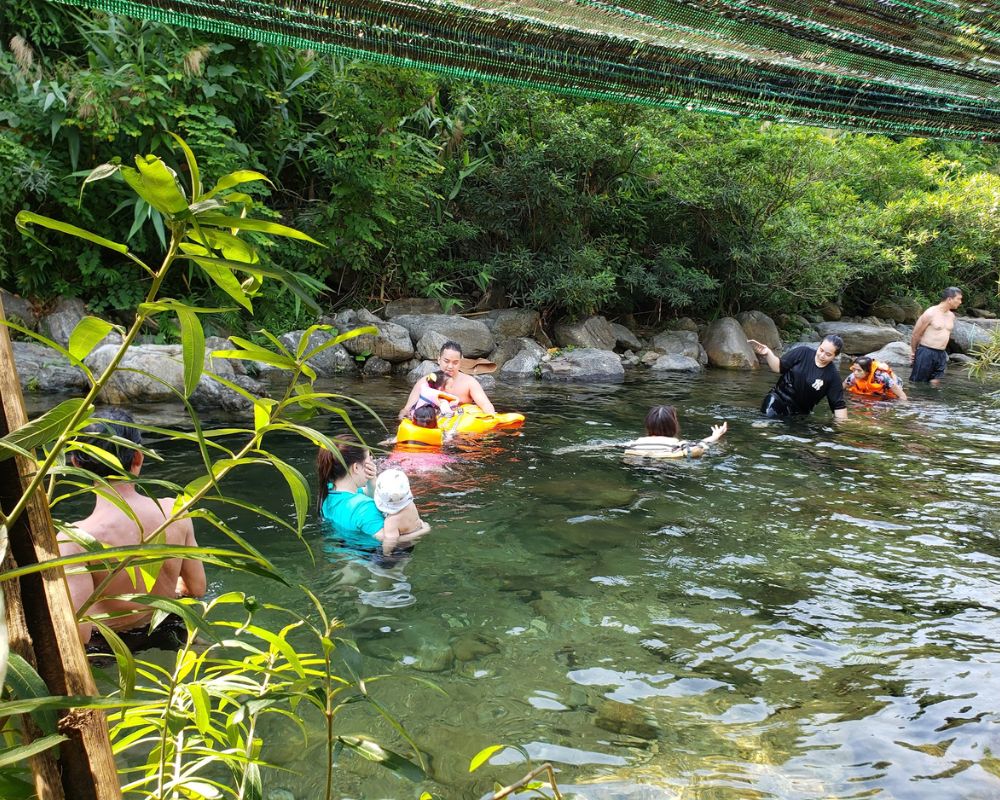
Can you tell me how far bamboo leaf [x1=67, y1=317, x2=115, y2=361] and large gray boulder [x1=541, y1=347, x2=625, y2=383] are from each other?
13128mm

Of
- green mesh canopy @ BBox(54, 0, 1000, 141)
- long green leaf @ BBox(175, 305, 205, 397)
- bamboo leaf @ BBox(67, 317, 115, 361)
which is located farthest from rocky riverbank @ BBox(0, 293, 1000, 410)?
long green leaf @ BBox(175, 305, 205, 397)

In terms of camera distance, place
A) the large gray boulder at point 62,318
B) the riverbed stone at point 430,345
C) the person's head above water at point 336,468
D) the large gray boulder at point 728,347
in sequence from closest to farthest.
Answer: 1. the person's head above water at point 336,468
2. the large gray boulder at point 62,318
3. the riverbed stone at point 430,345
4. the large gray boulder at point 728,347

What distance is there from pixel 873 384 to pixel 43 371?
11.5 metres

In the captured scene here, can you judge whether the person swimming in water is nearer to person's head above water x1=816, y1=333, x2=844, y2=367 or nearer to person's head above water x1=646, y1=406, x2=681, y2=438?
person's head above water x1=646, y1=406, x2=681, y2=438

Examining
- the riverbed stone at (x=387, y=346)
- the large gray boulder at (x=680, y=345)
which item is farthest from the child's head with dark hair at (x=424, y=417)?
the large gray boulder at (x=680, y=345)

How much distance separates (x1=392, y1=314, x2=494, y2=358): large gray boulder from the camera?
14531 mm

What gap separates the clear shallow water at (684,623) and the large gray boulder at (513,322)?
7.92 meters

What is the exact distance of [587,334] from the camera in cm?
1639

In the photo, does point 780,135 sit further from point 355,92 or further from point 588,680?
point 588,680

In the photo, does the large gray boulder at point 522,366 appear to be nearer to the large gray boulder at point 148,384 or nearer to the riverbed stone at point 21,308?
the large gray boulder at point 148,384

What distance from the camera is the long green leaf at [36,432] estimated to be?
2.60ft

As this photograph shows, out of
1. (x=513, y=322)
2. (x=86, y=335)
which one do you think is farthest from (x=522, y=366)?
(x=86, y=335)

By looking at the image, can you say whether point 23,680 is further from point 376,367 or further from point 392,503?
point 376,367

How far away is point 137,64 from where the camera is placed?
1162 centimetres
